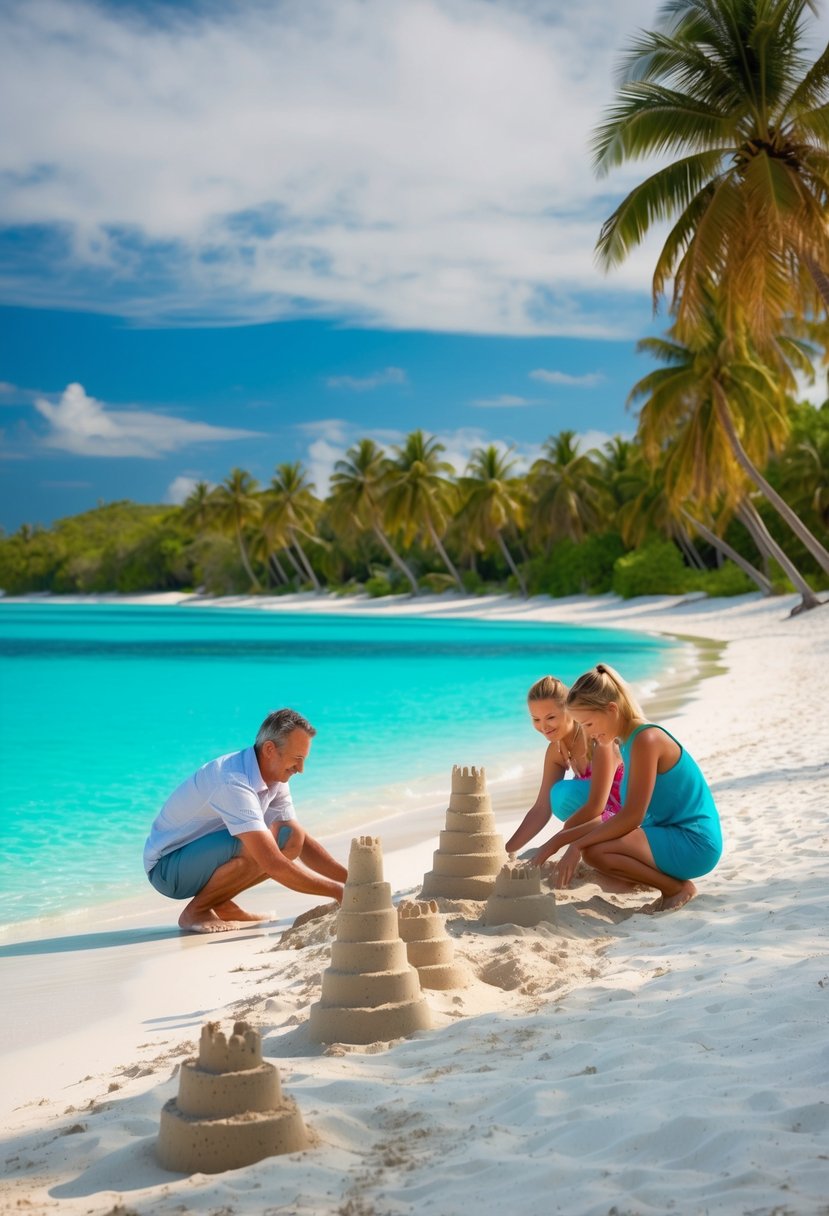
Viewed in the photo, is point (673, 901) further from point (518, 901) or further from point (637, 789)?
point (518, 901)

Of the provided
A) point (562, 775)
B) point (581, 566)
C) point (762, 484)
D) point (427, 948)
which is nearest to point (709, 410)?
point (762, 484)

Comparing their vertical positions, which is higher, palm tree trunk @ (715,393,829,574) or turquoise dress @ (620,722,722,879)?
palm tree trunk @ (715,393,829,574)

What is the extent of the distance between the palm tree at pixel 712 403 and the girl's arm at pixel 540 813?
27.3 meters

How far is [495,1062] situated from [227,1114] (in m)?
0.97

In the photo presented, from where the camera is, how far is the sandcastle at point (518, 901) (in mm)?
4984

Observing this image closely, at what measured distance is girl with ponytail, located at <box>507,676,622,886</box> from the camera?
5.61 metres

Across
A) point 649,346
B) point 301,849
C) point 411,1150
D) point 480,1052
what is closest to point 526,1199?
point 411,1150

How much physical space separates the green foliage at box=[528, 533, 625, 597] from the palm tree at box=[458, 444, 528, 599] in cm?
224

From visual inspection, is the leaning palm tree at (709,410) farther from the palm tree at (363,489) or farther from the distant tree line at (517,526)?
the palm tree at (363,489)

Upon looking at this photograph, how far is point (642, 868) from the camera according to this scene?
18.1 ft

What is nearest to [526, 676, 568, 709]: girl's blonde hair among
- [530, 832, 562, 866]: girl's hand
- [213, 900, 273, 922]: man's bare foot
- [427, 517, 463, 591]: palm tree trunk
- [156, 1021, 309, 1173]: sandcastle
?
[530, 832, 562, 866]: girl's hand

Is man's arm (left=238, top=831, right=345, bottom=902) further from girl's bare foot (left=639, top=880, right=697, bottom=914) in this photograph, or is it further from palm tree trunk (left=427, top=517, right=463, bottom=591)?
palm tree trunk (left=427, top=517, right=463, bottom=591)

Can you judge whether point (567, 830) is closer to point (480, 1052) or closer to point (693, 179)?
point (480, 1052)

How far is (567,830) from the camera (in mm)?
5715
